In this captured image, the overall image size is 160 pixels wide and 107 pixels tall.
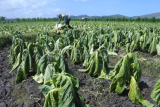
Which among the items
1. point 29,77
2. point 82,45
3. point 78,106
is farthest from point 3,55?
point 78,106

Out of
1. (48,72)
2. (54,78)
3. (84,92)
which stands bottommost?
(84,92)

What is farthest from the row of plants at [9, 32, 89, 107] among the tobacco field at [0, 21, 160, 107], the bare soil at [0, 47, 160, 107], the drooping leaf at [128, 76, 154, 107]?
the drooping leaf at [128, 76, 154, 107]

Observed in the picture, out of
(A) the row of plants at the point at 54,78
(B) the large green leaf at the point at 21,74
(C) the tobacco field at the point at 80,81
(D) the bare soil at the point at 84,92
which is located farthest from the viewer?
(B) the large green leaf at the point at 21,74

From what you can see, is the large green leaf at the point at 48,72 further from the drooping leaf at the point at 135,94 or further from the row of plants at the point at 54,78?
the drooping leaf at the point at 135,94

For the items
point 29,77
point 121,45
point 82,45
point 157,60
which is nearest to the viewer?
point 29,77

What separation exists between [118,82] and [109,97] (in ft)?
1.35

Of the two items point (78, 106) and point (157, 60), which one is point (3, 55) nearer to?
point (78, 106)

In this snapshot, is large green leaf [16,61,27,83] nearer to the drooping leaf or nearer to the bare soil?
the bare soil

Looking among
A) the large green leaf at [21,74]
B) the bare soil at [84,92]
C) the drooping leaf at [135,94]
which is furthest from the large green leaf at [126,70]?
the large green leaf at [21,74]

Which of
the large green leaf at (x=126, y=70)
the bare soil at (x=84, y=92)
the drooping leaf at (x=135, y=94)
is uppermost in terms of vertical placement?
the large green leaf at (x=126, y=70)

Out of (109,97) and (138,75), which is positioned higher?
(138,75)

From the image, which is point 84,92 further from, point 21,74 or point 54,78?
point 21,74

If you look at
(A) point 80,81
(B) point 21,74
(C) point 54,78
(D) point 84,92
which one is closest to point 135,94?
(D) point 84,92

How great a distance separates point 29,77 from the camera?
354cm
